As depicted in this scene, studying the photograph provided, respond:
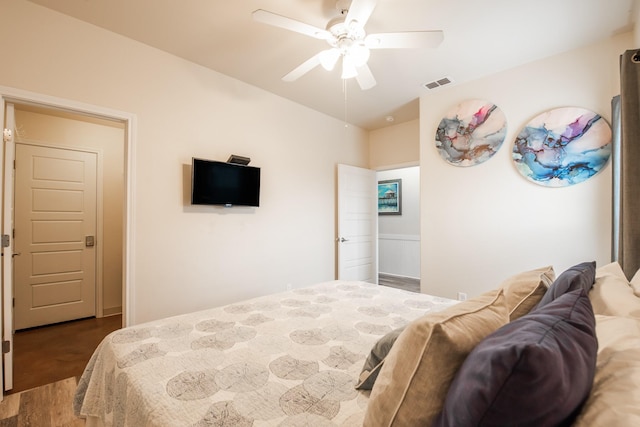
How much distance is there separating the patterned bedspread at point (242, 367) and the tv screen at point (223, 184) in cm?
128

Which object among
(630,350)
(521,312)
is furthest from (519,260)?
(630,350)

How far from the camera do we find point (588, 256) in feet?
8.13

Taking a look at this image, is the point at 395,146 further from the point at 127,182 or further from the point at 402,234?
the point at 127,182

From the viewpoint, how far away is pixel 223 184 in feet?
9.54

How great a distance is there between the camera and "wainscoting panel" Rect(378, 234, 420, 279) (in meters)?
5.84

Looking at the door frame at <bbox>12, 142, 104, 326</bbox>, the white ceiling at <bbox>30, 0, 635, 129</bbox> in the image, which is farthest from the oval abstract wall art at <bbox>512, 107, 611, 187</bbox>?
the door frame at <bbox>12, 142, 104, 326</bbox>

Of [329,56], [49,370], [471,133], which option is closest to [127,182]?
[49,370]

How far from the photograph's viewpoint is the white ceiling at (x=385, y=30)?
2.02m

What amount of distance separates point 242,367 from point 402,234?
5.37m

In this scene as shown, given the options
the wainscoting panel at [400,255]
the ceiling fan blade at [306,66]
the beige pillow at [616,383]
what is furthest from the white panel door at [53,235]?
the wainscoting panel at [400,255]

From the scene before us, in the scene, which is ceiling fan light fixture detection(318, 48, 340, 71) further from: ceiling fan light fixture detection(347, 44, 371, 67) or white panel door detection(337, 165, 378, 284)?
white panel door detection(337, 165, 378, 284)

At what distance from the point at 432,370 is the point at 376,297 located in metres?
1.59

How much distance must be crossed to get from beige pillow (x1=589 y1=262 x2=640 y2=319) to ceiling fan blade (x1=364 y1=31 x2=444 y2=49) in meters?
1.53

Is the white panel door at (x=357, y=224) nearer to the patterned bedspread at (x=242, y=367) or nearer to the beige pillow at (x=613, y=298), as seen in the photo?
the patterned bedspread at (x=242, y=367)
